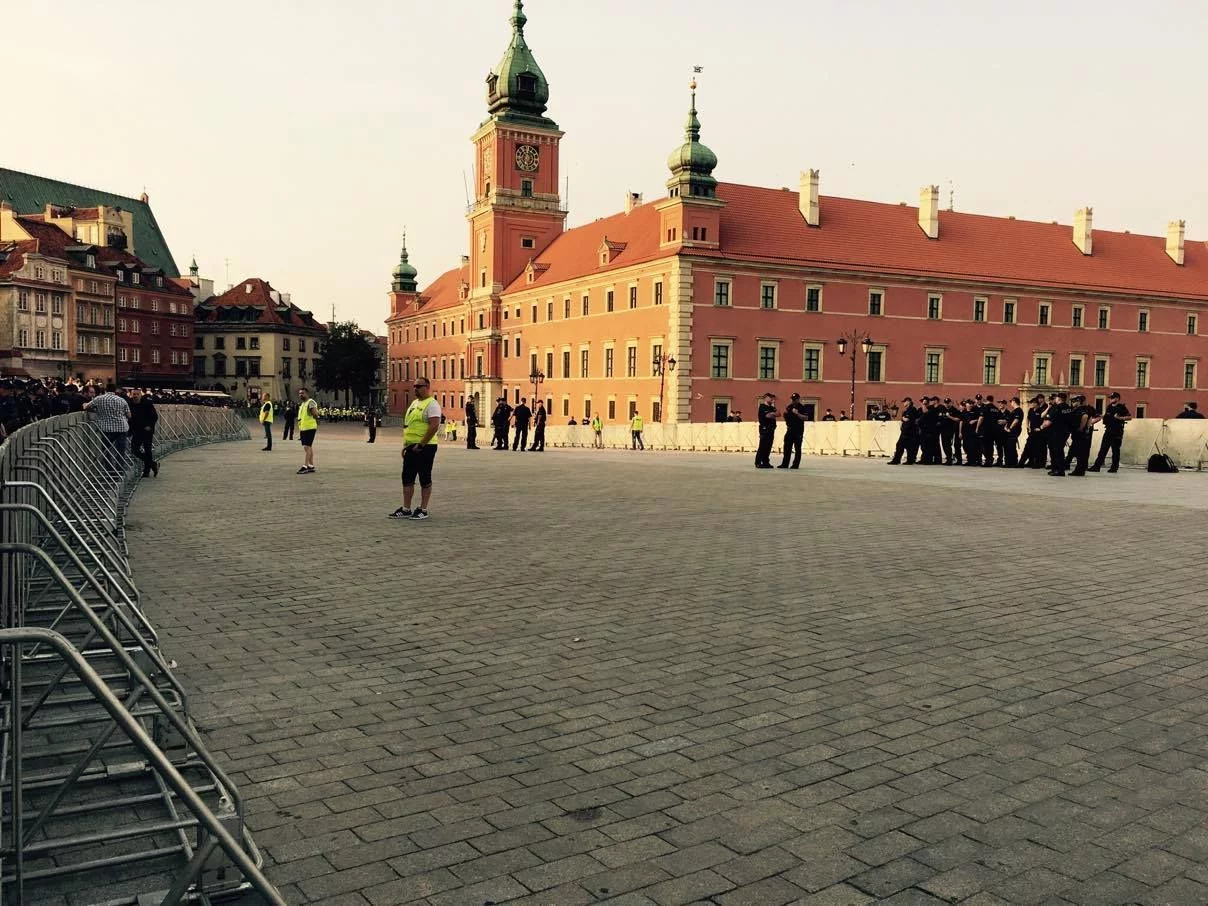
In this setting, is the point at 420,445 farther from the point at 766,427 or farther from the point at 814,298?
the point at 814,298

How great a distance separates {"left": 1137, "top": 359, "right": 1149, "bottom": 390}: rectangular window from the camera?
69.3m

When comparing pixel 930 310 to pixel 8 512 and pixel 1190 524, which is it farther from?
pixel 8 512

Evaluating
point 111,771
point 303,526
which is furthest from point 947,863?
point 303,526

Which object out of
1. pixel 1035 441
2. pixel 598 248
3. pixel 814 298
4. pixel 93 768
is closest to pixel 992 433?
pixel 1035 441

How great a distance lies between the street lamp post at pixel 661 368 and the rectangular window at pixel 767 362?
6077 mm

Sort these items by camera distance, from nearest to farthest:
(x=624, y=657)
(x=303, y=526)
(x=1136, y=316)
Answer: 1. (x=624, y=657)
2. (x=303, y=526)
3. (x=1136, y=316)

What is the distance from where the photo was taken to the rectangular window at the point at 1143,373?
227 feet

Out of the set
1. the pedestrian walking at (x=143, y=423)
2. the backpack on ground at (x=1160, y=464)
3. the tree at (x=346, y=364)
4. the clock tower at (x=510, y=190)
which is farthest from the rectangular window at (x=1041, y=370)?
the tree at (x=346, y=364)

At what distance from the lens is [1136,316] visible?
69.2m

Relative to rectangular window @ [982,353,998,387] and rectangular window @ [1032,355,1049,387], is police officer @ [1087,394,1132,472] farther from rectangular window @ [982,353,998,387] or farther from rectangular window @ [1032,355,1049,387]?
rectangular window @ [1032,355,1049,387]

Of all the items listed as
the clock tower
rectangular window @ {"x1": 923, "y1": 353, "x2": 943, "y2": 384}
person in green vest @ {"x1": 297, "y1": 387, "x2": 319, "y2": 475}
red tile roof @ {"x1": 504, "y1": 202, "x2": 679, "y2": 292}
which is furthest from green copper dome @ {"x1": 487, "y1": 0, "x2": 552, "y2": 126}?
person in green vest @ {"x1": 297, "y1": 387, "x2": 319, "y2": 475}

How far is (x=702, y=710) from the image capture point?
17.5 feet

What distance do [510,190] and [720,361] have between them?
32.2m

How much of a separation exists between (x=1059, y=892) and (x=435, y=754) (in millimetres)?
2695
